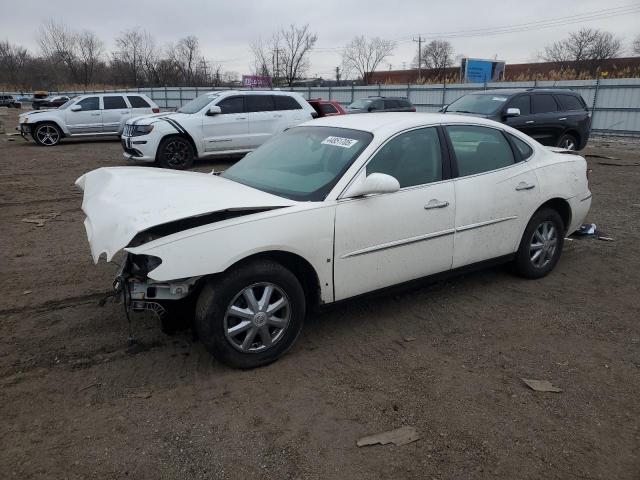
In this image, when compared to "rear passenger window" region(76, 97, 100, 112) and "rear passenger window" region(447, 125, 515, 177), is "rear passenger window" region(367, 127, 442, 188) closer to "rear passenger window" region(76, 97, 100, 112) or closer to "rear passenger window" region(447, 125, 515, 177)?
"rear passenger window" region(447, 125, 515, 177)

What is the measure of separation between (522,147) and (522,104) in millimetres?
7850

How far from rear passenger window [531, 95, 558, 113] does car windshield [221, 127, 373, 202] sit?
9392 millimetres

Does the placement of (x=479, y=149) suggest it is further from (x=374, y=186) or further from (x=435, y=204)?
(x=374, y=186)

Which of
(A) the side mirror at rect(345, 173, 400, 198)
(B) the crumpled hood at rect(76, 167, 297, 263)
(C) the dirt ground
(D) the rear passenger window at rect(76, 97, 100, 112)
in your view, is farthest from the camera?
(D) the rear passenger window at rect(76, 97, 100, 112)

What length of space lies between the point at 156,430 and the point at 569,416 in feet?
7.79

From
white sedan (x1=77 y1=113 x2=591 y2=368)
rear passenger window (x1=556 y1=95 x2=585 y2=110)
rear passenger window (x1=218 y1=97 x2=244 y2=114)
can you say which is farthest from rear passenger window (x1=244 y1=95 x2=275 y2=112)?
white sedan (x1=77 y1=113 x2=591 y2=368)

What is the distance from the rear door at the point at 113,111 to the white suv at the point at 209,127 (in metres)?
6.12

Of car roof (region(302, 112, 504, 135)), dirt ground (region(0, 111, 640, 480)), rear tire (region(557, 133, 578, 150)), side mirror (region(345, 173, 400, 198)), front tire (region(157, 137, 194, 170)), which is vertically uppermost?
car roof (region(302, 112, 504, 135))

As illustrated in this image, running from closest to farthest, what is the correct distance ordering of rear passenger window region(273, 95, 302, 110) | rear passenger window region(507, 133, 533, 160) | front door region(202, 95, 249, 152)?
rear passenger window region(507, 133, 533, 160), front door region(202, 95, 249, 152), rear passenger window region(273, 95, 302, 110)

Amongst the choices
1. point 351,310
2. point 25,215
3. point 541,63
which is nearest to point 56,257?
point 25,215

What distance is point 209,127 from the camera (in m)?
11.6

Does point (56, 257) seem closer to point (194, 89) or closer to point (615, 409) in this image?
point (615, 409)

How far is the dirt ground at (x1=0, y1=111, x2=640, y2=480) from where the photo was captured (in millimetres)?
2523

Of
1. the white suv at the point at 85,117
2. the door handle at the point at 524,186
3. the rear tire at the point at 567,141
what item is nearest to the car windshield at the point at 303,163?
the door handle at the point at 524,186
